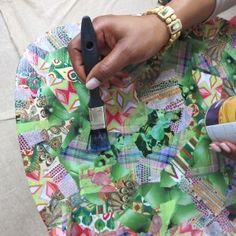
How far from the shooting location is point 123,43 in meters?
0.59

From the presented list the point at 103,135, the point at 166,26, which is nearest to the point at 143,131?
the point at 103,135

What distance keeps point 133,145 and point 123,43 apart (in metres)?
0.16

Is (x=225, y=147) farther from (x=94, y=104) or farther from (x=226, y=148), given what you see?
(x=94, y=104)

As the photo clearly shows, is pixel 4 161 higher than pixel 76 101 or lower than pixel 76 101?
lower

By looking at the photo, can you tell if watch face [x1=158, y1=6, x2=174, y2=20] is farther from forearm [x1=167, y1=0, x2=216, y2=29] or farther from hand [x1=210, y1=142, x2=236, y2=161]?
hand [x1=210, y1=142, x2=236, y2=161]

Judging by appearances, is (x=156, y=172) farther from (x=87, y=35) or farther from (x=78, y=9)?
(x=78, y=9)

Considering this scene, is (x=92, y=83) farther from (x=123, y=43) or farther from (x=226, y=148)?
(x=226, y=148)

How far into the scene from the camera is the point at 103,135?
603 mm

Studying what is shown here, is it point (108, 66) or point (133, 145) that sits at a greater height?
point (108, 66)

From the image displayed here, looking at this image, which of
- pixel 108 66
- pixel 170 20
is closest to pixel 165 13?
pixel 170 20

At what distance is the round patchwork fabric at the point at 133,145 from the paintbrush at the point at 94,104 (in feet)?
0.04

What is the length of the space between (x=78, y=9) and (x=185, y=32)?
1.25 ft

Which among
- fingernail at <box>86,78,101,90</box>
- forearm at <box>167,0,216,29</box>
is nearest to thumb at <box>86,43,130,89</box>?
fingernail at <box>86,78,101,90</box>

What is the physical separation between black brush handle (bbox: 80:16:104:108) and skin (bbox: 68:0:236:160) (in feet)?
0.04
